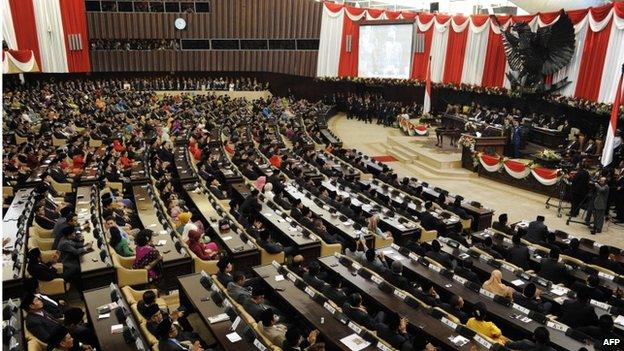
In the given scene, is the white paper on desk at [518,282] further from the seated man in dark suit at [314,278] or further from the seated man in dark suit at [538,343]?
the seated man in dark suit at [314,278]

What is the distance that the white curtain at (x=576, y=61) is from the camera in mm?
17625

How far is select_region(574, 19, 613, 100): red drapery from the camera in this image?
54.7ft

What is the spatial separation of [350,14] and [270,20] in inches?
221

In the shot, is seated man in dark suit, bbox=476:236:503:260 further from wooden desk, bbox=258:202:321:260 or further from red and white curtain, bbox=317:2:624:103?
red and white curtain, bbox=317:2:624:103

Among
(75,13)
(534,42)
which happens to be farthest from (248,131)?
(75,13)

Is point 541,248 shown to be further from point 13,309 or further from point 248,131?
point 248,131

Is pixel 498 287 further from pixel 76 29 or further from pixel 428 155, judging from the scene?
pixel 76 29

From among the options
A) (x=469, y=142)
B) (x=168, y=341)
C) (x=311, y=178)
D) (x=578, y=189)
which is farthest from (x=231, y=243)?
(x=469, y=142)

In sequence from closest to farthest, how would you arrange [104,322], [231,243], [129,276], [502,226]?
[104,322] → [129,276] → [231,243] → [502,226]

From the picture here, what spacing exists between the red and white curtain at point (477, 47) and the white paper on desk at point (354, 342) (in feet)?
47.5

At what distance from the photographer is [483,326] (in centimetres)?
601

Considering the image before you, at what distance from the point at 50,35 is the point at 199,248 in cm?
2572

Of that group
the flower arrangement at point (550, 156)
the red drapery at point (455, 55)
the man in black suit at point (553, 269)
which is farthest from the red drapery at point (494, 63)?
the man in black suit at point (553, 269)

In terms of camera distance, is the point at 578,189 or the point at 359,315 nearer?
the point at 359,315
